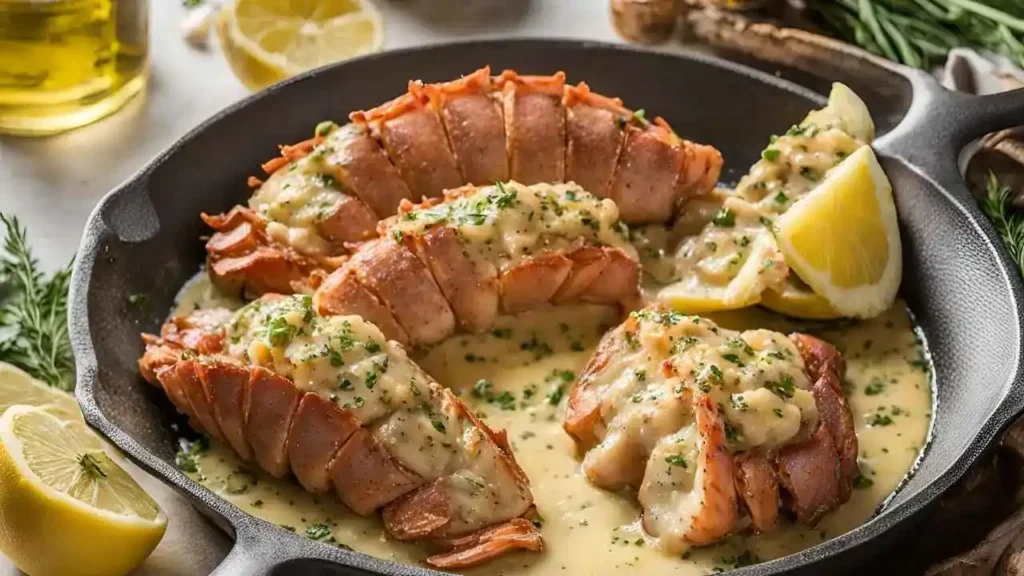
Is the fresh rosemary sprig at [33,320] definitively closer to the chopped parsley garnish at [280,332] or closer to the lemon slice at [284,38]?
the chopped parsley garnish at [280,332]

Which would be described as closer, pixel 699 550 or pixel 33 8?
pixel 699 550

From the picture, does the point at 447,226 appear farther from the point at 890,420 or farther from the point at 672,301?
the point at 890,420

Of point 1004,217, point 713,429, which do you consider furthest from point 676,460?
point 1004,217

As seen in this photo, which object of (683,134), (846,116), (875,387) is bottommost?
(875,387)

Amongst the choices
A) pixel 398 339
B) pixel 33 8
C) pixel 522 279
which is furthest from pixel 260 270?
pixel 33 8

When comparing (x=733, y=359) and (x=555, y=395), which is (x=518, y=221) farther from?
(x=733, y=359)
